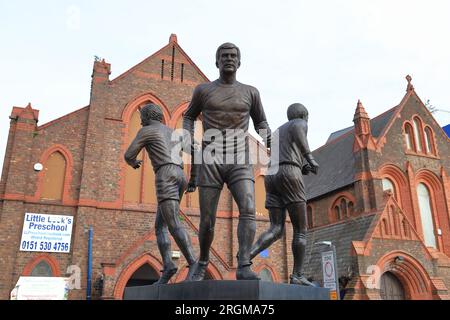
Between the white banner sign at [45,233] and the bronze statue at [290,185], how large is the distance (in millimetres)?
11585

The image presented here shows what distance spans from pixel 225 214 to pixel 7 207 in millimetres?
8204

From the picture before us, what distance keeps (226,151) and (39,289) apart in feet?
35.9

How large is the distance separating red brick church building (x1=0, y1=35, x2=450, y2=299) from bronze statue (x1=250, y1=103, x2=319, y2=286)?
9.68m

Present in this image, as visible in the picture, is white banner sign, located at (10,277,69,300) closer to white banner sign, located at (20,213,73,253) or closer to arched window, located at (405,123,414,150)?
white banner sign, located at (20,213,73,253)

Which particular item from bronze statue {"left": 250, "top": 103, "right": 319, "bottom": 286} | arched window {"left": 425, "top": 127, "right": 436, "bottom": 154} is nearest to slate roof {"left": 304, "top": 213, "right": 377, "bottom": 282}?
arched window {"left": 425, "top": 127, "right": 436, "bottom": 154}

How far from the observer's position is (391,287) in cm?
1962

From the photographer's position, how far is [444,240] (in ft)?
80.3

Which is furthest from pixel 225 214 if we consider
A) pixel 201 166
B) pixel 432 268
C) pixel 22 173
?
pixel 201 166

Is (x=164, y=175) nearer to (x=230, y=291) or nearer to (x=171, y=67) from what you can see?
(x=230, y=291)

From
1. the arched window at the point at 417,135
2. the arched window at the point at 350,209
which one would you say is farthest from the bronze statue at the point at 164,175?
the arched window at the point at 417,135

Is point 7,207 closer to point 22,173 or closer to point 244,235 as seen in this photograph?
point 22,173

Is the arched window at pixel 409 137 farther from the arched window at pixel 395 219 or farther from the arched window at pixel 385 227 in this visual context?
the arched window at pixel 385 227

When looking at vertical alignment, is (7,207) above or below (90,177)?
below

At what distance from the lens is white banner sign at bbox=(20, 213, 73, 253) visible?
48.5ft
